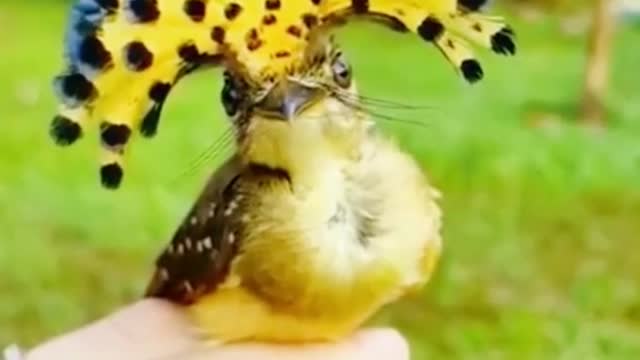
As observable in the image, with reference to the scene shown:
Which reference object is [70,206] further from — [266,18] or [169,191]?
[266,18]

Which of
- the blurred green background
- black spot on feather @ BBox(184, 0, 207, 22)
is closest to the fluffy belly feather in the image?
black spot on feather @ BBox(184, 0, 207, 22)

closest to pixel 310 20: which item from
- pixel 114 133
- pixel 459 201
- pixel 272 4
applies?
pixel 272 4

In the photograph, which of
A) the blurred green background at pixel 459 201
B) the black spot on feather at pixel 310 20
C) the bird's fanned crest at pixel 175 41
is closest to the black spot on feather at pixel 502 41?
the bird's fanned crest at pixel 175 41

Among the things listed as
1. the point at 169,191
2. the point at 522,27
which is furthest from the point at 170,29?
the point at 522,27

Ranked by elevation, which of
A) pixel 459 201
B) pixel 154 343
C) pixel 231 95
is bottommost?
pixel 154 343

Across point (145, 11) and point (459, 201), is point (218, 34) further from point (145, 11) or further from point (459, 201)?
point (459, 201)

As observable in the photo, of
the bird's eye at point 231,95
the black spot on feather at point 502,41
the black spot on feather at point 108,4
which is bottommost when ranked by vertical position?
the bird's eye at point 231,95

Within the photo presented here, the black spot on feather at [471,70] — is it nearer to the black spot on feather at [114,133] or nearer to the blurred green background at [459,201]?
the black spot on feather at [114,133]
